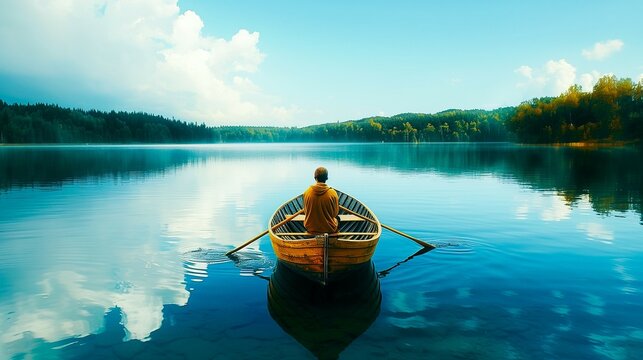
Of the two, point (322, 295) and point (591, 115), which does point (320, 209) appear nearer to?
point (322, 295)

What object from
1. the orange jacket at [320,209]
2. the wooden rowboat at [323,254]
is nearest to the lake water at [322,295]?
the wooden rowboat at [323,254]

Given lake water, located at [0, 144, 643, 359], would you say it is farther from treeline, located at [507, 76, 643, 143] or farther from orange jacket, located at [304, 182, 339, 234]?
treeline, located at [507, 76, 643, 143]

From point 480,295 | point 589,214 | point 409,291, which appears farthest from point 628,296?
point 589,214

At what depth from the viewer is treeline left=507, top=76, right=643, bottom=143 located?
97012mm

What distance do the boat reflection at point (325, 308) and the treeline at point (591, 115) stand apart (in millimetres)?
108892

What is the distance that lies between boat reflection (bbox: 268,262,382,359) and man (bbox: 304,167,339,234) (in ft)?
4.13

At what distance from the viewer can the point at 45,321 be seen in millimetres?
8781

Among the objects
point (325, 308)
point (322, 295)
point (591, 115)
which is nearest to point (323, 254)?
point (325, 308)

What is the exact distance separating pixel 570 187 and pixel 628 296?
921 inches

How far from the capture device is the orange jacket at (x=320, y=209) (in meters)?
9.93

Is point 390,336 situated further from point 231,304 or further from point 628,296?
point 628,296

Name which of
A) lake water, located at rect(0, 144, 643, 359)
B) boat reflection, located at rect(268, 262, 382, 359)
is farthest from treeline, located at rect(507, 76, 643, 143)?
boat reflection, located at rect(268, 262, 382, 359)

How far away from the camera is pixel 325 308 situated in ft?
30.5

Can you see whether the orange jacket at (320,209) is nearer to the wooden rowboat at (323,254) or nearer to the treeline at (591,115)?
the wooden rowboat at (323,254)
